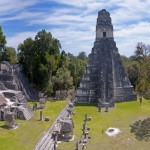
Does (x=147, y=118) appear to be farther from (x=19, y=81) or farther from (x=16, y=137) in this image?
(x=19, y=81)

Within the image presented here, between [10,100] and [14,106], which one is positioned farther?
[10,100]

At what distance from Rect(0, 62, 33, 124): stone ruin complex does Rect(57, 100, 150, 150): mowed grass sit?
685cm

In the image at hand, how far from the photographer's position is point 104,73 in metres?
51.0

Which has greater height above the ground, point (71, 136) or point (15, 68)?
point (15, 68)

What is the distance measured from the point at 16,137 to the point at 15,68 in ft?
91.6

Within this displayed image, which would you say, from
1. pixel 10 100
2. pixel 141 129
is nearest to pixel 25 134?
pixel 10 100

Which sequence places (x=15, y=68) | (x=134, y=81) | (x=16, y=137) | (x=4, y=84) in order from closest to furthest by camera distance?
(x=16, y=137) → (x=4, y=84) → (x=15, y=68) → (x=134, y=81)

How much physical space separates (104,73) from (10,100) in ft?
57.0

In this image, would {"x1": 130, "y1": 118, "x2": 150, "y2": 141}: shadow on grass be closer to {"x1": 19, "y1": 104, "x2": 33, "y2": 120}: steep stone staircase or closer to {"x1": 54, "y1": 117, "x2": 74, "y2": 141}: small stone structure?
{"x1": 54, "y1": 117, "x2": 74, "y2": 141}: small stone structure

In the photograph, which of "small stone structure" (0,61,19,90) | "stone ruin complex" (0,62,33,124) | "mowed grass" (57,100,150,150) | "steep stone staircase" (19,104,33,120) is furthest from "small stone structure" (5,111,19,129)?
"small stone structure" (0,61,19,90)

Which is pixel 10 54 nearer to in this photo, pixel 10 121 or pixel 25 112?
pixel 25 112

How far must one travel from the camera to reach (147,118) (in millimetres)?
38031

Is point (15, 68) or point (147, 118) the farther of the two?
point (15, 68)

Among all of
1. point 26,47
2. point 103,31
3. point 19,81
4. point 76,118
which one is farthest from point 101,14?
point 76,118
